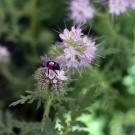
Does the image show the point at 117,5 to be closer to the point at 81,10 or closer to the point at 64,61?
the point at 81,10

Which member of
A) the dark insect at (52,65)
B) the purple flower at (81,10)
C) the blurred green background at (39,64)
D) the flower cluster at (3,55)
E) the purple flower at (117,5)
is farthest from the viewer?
the blurred green background at (39,64)

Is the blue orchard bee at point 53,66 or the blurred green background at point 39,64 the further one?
the blurred green background at point 39,64

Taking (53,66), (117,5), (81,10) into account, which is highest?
(81,10)

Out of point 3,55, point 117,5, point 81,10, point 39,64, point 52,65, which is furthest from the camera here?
point 39,64

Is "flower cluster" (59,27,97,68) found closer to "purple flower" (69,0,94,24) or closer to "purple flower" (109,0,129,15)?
"purple flower" (109,0,129,15)

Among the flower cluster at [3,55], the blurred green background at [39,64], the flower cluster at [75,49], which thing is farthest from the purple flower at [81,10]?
the flower cluster at [75,49]

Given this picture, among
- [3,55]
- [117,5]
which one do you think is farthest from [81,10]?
[3,55]


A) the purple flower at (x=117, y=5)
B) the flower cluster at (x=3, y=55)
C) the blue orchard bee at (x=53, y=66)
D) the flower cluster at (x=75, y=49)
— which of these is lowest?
the blue orchard bee at (x=53, y=66)

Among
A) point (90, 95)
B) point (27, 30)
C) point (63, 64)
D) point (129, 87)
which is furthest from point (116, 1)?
point (27, 30)

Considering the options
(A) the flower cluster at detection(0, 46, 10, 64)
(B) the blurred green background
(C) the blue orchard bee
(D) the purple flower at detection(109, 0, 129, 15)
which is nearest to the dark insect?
(C) the blue orchard bee

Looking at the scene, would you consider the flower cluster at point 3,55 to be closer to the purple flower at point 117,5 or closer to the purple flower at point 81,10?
the purple flower at point 81,10
